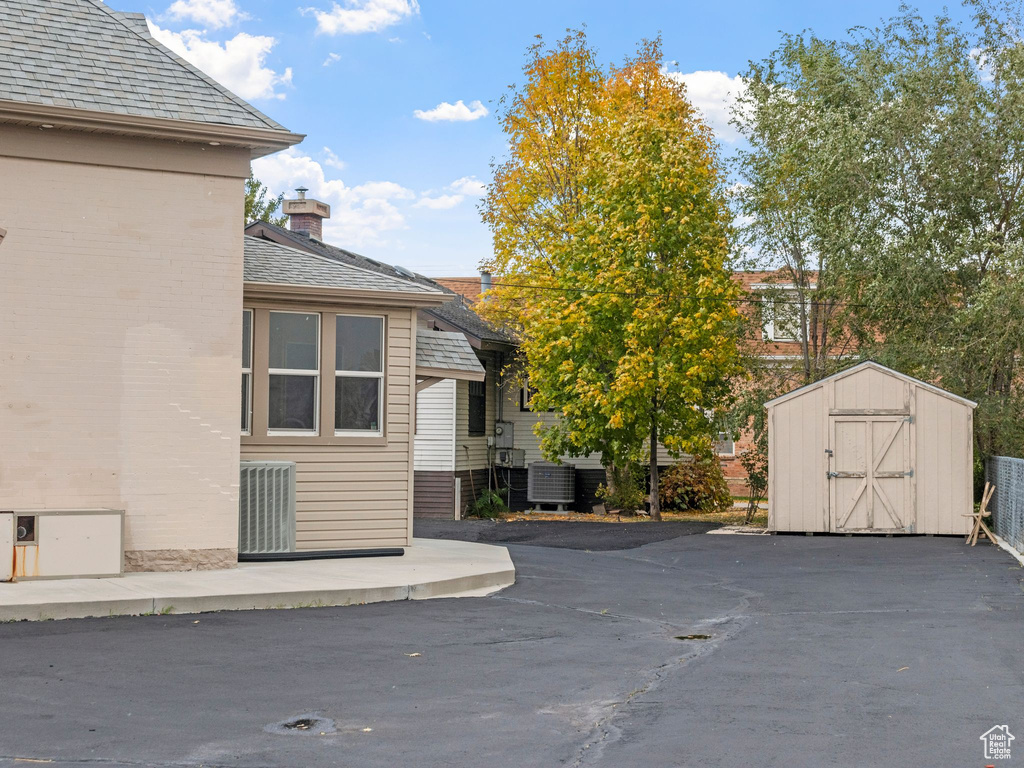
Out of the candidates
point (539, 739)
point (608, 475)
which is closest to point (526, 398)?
point (608, 475)

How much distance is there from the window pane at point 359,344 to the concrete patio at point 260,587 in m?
2.58

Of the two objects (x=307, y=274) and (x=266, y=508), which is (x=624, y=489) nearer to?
(x=307, y=274)

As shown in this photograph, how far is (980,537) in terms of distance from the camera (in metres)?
19.5

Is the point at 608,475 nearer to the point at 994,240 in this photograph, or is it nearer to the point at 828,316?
the point at 828,316

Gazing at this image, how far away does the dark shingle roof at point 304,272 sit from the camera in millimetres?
13992

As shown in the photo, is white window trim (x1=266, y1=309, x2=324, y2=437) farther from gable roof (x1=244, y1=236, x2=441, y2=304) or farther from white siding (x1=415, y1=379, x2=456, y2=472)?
white siding (x1=415, y1=379, x2=456, y2=472)

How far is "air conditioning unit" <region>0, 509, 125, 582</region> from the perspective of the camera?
36.6 ft

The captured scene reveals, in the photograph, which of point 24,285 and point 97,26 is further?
point 97,26

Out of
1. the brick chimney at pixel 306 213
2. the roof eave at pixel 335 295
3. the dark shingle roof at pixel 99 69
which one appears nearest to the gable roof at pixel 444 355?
the roof eave at pixel 335 295

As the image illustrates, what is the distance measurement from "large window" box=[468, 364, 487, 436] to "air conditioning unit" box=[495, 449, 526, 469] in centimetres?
89

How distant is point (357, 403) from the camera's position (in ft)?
47.9

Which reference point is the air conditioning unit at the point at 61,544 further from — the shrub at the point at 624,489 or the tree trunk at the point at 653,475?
the shrub at the point at 624,489

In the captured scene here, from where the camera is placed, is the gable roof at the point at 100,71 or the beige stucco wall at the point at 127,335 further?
the gable roof at the point at 100,71

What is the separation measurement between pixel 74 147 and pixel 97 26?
83.0 inches
